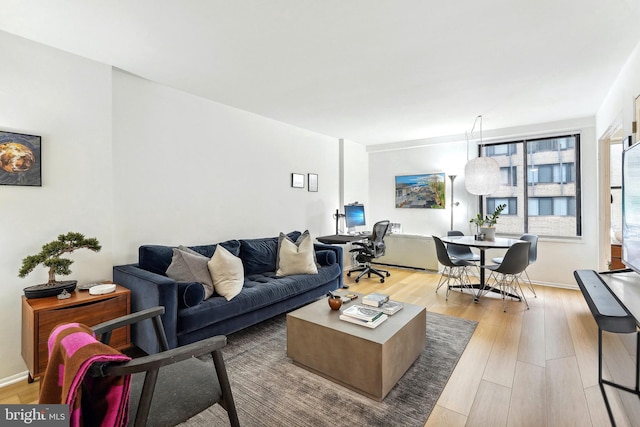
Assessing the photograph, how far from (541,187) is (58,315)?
20.5 ft

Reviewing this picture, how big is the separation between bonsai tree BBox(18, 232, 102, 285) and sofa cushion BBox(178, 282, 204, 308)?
73 cm

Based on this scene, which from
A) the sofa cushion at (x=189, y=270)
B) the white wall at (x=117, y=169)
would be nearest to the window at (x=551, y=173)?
the white wall at (x=117, y=169)

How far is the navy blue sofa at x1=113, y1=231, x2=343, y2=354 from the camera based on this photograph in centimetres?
235

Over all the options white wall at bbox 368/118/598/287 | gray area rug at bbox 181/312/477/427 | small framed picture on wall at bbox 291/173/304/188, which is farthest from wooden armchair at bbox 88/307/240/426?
white wall at bbox 368/118/598/287

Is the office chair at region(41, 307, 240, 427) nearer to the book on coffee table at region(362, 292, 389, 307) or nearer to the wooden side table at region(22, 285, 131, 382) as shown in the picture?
the wooden side table at region(22, 285, 131, 382)

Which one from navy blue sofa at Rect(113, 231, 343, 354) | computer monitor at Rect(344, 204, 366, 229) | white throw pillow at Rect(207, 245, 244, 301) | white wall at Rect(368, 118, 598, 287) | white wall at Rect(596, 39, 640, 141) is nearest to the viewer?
navy blue sofa at Rect(113, 231, 343, 354)

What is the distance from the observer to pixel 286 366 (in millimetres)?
2381

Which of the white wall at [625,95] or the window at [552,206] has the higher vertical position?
the white wall at [625,95]

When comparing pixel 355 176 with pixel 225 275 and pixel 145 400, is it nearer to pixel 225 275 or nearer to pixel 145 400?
pixel 225 275

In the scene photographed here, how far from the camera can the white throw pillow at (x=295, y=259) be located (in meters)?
3.68

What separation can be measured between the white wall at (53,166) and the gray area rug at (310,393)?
156 cm

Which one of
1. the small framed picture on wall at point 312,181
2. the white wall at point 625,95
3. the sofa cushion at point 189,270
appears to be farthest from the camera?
the small framed picture on wall at point 312,181

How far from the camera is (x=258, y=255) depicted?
3.76m

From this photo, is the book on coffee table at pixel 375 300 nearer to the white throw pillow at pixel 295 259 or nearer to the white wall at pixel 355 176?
the white throw pillow at pixel 295 259
